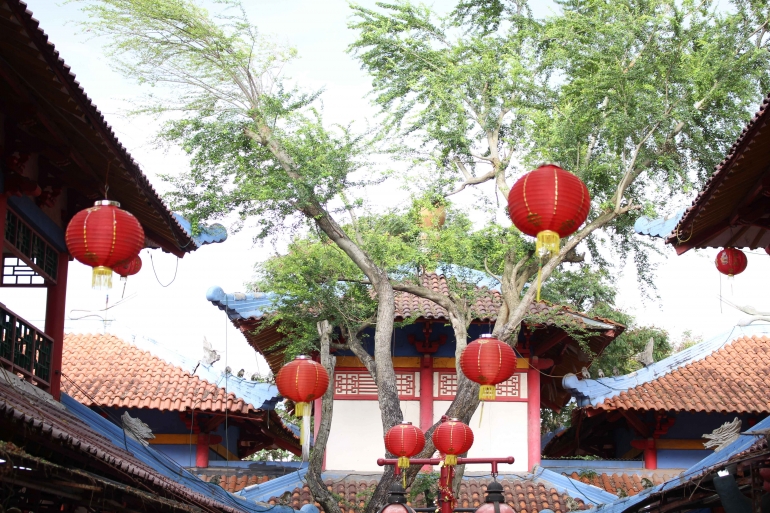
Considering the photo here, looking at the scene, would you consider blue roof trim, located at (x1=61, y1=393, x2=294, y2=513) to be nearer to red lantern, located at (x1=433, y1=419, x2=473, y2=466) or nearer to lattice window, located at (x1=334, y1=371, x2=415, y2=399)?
red lantern, located at (x1=433, y1=419, x2=473, y2=466)

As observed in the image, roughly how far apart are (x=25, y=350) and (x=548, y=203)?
4953 mm

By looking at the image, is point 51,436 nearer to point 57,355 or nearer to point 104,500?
point 104,500

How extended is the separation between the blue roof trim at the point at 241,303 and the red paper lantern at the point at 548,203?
7.30 meters

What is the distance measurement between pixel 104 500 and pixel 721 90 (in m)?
9.32

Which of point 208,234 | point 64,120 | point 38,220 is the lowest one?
point 38,220

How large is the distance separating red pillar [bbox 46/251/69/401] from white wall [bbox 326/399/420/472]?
6415 mm

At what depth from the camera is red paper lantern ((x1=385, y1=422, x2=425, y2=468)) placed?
11.5 meters

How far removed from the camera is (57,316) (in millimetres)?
10070

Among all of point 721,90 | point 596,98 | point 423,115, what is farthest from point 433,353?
point 721,90

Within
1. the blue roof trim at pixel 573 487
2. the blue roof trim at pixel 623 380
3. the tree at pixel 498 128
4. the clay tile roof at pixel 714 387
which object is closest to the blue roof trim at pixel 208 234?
the tree at pixel 498 128

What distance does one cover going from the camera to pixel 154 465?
34.0 feet

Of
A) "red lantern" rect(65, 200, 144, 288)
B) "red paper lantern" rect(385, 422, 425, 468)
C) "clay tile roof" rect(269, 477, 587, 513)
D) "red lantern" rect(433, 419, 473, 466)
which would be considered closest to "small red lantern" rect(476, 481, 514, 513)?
"red lantern" rect(433, 419, 473, 466)

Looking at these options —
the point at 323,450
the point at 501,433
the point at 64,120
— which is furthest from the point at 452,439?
the point at 64,120

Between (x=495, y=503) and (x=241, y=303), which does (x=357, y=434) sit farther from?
(x=495, y=503)
